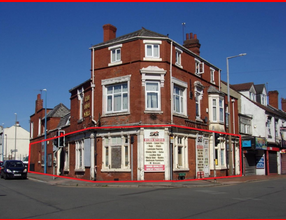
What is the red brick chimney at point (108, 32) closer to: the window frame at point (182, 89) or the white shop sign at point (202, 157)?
the window frame at point (182, 89)

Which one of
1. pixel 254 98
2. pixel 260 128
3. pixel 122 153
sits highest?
pixel 254 98

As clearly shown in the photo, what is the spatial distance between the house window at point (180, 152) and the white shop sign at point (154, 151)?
1.48 m

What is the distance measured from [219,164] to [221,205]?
1878 cm

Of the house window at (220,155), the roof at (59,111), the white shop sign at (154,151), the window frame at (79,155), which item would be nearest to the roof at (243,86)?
the house window at (220,155)

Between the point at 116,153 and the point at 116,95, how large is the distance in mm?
4178

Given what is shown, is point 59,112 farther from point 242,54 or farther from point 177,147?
point 242,54

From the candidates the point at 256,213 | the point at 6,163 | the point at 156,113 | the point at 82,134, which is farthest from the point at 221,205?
the point at 6,163

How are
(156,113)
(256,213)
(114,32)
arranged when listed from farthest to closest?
(114,32), (156,113), (256,213)

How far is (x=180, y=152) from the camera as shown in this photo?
2497 cm

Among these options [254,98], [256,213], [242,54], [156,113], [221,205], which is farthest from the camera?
[254,98]

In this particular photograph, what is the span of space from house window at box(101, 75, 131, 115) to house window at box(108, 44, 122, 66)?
1.28 metres

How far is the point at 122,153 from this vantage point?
23516mm

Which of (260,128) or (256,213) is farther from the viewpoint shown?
(260,128)

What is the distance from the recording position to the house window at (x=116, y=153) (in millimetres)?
23391
